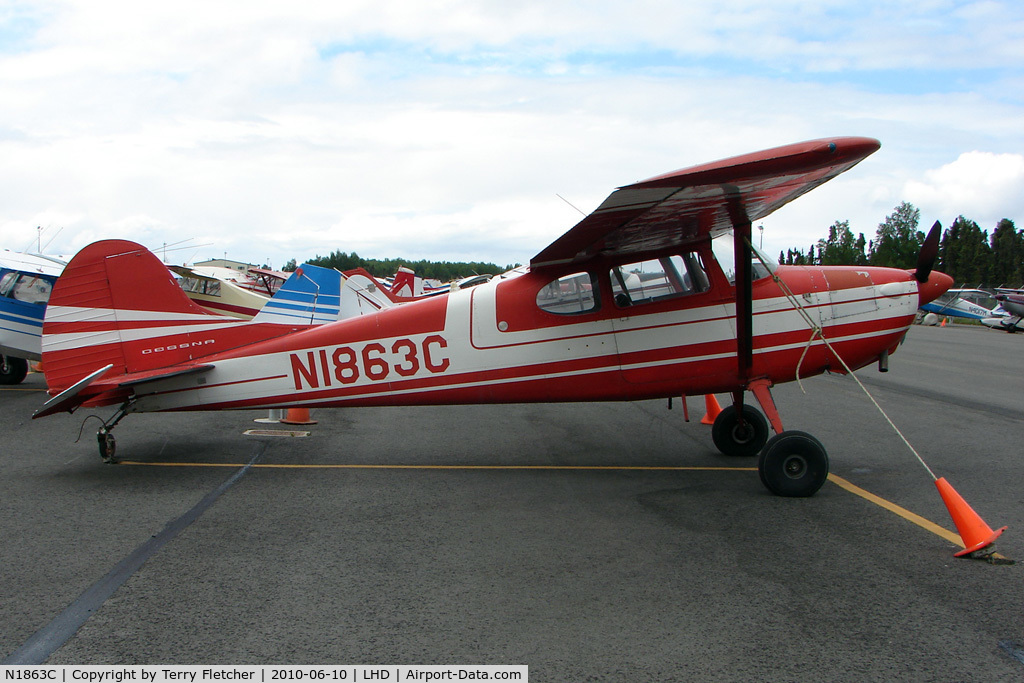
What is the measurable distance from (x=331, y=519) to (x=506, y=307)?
99.9 inches

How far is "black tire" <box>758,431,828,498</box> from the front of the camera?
5.81 meters

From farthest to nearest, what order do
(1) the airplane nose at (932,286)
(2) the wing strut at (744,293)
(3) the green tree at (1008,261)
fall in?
(3) the green tree at (1008,261) → (1) the airplane nose at (932,286) → (2) the wing strut at (744,293)

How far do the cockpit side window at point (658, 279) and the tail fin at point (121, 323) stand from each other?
3.41 meters

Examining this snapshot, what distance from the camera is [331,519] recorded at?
17.7 ft

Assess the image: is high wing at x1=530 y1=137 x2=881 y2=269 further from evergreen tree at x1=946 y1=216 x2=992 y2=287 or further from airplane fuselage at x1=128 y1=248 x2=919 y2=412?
evergreen tree at x1=946 y1=216 x2=992 y2=287

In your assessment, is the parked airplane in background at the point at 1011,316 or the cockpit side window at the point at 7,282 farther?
the parked airplane in background at the point at 1011,316

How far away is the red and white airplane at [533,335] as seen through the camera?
6547mm

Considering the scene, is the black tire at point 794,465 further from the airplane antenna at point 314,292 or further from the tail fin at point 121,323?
the airplane antenna at point 314,292

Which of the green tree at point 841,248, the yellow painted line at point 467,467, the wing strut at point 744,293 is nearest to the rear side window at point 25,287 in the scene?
the yellow painted line at point 467,467

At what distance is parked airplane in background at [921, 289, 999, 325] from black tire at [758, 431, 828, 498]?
43.5 metres

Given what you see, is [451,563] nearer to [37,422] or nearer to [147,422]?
[147,422]

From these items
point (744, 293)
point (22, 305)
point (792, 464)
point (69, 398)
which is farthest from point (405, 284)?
point (792, 464)

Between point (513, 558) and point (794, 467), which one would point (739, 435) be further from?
point (513, 558)

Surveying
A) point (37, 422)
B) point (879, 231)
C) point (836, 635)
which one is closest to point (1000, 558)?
point (836, 635)
